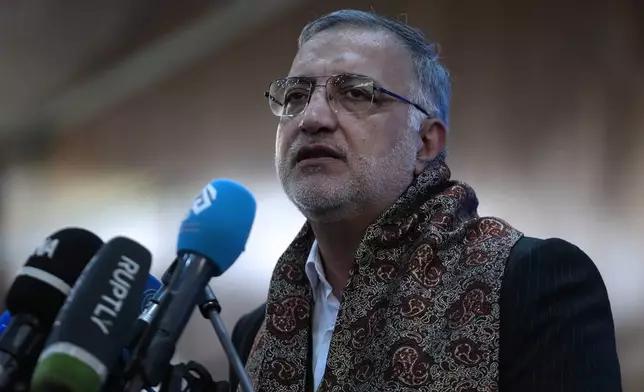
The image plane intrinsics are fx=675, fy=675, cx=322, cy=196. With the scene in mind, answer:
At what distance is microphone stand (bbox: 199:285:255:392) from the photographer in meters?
0.62

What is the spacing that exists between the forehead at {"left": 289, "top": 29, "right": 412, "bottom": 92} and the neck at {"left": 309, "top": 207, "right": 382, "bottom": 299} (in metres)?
0.26

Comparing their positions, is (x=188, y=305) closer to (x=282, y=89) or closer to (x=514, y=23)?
(x=282, y=89)

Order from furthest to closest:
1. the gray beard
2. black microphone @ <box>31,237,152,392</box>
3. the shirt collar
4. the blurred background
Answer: the blurred background → the shirt collar → the gray beard → black microphone @ <box>31,237,152,392</box>

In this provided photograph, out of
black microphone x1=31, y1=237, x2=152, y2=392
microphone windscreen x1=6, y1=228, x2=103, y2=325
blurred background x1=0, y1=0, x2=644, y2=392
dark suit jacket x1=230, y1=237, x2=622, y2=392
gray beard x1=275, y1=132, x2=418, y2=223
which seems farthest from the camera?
blurred background x1=0, y1=0, x2=644, y2=392

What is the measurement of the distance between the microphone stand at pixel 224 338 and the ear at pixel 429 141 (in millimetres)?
706

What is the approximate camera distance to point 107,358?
551 millimetres

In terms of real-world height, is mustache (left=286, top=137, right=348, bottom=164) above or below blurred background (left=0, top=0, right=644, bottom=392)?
below

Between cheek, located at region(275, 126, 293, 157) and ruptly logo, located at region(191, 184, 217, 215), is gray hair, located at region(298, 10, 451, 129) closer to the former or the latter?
cheek, located at region(275, 126, 293, 157)

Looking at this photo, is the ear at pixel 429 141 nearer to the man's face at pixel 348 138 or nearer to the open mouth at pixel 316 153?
the man's face at pixel 348 138

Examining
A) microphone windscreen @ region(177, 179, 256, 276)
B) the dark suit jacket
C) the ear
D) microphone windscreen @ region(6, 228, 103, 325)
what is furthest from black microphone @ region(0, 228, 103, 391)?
the ear

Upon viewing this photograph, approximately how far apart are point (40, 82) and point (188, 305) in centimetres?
259

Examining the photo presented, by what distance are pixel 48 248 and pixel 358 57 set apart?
2.41 feet

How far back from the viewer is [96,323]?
557 millimetres

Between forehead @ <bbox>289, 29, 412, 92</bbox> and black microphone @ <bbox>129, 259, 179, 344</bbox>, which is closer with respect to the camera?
black microphone @ <bbox>129, 259, 179, 344</bbox>
